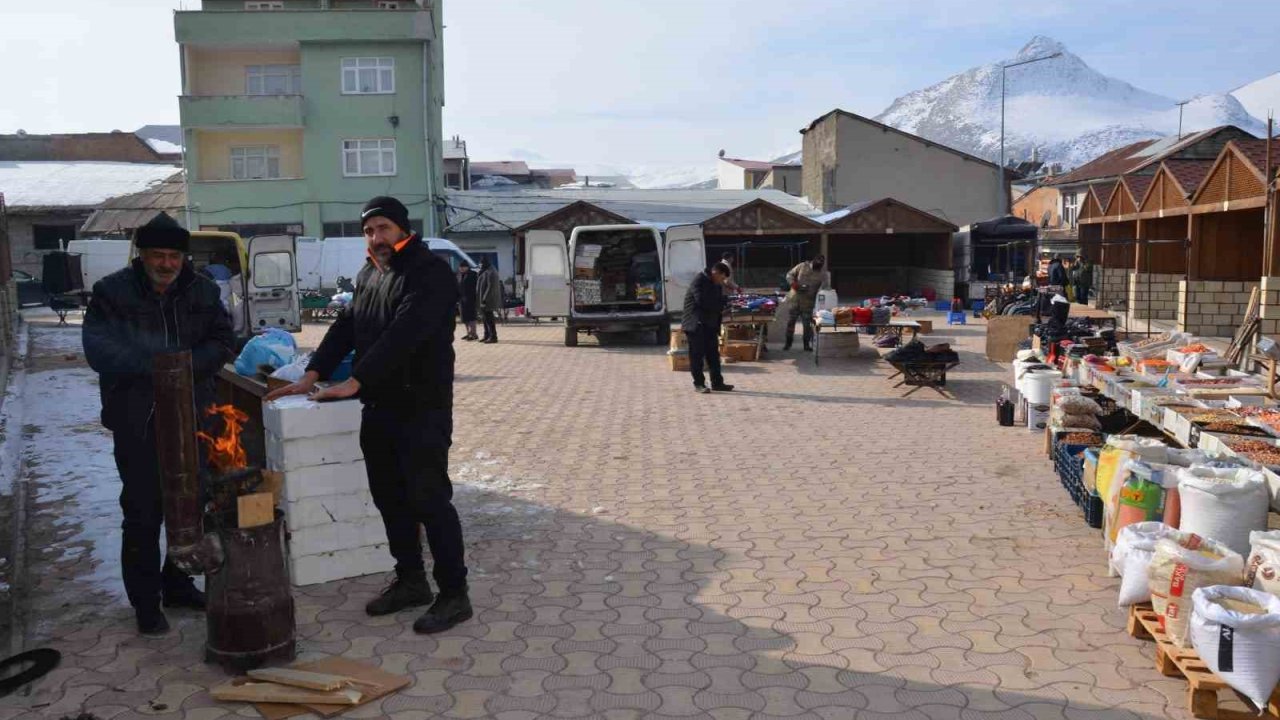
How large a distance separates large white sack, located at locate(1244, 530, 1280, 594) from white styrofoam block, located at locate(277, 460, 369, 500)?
4011 mm

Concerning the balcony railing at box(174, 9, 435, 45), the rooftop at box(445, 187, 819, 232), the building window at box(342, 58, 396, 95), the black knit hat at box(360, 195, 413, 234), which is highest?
the balcony railing at box(174, 9, 435, 45)

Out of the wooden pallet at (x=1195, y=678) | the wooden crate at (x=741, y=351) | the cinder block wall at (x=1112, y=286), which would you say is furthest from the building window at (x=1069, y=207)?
the wooden pallet at (x=1195, y=678)

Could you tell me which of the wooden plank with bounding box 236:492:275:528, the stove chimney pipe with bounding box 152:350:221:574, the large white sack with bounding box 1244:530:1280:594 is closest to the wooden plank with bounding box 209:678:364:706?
the stove chimney pipe with bounding box 152:350:221:574

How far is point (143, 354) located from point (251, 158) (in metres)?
31.6

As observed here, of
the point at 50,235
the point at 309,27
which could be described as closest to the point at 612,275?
the point at 309,27

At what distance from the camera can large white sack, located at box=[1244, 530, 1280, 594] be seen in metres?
4.14

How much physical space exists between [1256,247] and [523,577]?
14.9m

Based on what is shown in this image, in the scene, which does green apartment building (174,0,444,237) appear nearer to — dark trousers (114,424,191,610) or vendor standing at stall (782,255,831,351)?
vendor standing at stall (782,255,831,351)

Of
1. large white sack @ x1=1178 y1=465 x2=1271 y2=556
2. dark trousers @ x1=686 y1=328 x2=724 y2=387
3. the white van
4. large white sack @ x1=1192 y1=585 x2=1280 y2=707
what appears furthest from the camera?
the white van

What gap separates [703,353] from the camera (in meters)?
12.8

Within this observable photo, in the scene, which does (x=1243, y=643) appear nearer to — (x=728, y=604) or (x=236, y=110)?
(x=728, y=604)

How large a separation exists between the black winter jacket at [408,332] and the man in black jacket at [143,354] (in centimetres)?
79

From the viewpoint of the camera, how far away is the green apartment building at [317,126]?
3281 cm

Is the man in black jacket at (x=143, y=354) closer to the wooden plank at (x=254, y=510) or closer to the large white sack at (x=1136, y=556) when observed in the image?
the wooden plank at (x=254, y=510)
